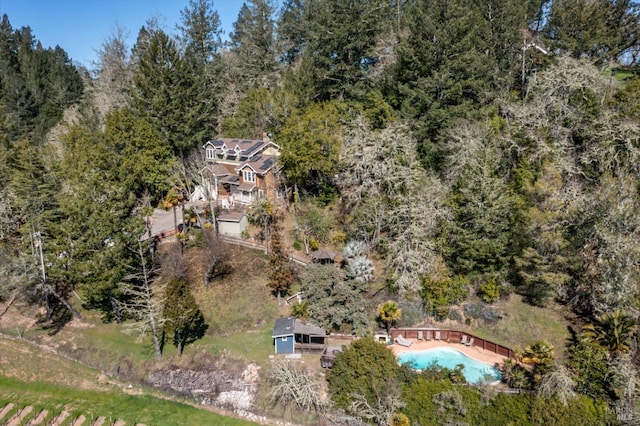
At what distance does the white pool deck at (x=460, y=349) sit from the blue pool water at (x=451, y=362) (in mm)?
321

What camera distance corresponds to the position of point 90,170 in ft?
133

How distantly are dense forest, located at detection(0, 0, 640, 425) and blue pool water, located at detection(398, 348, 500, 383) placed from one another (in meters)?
1.68

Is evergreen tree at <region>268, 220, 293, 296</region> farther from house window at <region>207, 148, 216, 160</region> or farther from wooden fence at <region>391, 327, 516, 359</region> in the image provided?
house window at <region>207, 148, 216, 160</region>

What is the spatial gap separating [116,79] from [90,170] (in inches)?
1209

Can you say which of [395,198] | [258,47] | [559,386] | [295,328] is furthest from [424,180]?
[258,47]

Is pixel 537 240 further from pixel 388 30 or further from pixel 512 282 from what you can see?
pixel 388 30

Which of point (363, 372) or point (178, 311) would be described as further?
point (178, 311)

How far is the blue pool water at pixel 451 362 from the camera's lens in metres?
27.5

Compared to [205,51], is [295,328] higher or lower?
lower

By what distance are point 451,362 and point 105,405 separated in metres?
→ 23.1

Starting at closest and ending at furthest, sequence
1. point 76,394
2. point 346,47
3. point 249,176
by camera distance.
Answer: point 76,394
point 346,47
point 249,176

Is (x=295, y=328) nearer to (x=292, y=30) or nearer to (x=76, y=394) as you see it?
(x=76, y=394)

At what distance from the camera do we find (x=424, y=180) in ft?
125

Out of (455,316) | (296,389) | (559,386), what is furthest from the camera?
(455,316)
